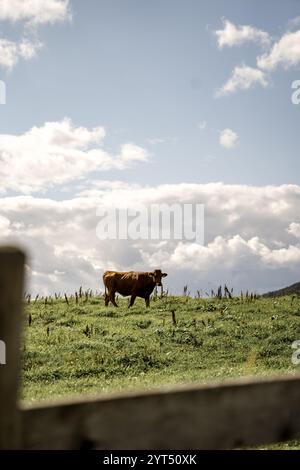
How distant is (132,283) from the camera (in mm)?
32156

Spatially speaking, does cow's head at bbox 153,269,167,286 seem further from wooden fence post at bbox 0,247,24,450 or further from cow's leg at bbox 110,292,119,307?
wooden fence post at bbox 0,247,24,450

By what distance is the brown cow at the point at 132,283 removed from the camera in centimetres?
3145

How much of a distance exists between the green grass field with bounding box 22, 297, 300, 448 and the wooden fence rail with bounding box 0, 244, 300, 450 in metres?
6.43

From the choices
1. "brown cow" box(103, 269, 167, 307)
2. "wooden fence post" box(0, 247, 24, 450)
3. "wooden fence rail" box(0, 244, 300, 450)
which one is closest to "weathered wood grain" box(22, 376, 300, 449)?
"wooden fence rail" box(0, 244, 300, 450)

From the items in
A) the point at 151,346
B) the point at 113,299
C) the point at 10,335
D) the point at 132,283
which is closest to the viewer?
the point at 10,335

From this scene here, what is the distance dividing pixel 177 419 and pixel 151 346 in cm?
1570

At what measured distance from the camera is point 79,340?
62.6 ft

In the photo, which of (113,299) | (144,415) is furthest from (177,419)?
(113,299)

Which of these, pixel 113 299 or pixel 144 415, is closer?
pixel 144 415

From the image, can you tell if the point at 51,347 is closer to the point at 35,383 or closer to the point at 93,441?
the point at 35,383

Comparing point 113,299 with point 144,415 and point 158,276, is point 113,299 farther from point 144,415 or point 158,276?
point 144,415

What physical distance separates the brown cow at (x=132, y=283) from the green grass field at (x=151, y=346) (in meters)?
3.65
